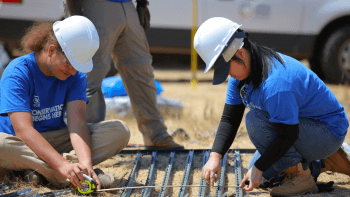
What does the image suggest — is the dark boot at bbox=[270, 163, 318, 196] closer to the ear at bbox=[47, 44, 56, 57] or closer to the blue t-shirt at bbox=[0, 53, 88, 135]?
the blue t-shirt at bbox=[0, 53, 88, 135]

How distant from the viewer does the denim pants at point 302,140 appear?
7.36 ft

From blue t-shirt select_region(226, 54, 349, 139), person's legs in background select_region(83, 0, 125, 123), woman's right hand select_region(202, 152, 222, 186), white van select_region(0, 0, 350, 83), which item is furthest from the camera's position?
white van select_region(0, 0, 350, 83)

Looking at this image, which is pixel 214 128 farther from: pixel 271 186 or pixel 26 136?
pixel 26 136

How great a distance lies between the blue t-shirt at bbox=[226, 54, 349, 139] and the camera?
6.32ft

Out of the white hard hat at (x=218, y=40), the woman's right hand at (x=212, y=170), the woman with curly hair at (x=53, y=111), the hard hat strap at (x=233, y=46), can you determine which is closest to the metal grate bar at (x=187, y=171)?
the woman's right hand at (x=212, y=170)

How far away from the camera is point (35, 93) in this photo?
2.41 metres

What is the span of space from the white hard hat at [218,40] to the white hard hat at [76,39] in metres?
0.72

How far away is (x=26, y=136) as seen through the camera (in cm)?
221

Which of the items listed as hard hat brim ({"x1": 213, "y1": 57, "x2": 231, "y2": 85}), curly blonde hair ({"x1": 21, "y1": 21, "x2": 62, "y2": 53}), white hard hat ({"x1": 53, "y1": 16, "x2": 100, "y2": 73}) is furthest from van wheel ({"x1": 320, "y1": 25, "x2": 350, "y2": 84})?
curly blonde hair ({"x1": 21, "y1": 21, "x2": 62, "y2": 53})

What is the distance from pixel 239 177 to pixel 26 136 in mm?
1436

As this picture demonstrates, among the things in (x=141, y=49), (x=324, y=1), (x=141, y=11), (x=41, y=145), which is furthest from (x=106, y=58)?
(x=324, y=1)

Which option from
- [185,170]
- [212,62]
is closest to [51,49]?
[212,62]

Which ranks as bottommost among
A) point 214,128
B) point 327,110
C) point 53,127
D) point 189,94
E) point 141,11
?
point 189,94

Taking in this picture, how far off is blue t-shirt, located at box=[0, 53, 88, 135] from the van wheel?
4.20 metres
